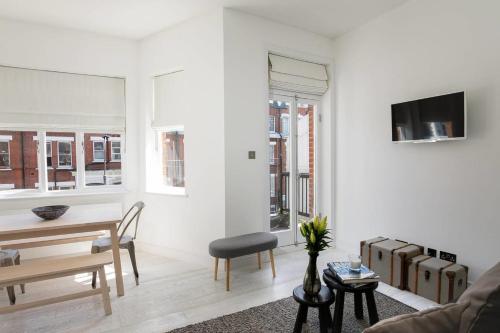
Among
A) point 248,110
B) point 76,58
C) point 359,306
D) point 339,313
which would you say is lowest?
point 359,306

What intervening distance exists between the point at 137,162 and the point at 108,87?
1.10 meters

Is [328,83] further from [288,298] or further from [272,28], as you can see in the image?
[288,298]

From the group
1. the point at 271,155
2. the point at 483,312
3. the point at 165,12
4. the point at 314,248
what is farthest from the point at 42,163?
the point at 483,312

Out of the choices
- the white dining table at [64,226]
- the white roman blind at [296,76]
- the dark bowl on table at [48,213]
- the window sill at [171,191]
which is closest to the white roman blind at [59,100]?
the window sill at [171,191]

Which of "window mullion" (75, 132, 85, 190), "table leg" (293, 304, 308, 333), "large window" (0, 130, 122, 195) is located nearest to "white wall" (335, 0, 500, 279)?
"table leg" (293, 304, 308, 333)

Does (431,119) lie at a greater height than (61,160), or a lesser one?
greater

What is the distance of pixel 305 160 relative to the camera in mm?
4230

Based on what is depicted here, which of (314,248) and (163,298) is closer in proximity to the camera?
(314,248)

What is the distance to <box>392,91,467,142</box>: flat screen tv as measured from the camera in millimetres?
2676

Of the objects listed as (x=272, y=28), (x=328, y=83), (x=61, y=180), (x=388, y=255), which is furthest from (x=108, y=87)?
(x=388, y=255)

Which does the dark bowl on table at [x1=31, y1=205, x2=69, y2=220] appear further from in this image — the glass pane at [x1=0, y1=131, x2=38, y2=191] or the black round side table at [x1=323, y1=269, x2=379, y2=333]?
the black round side table at [x1=323, y1=269, x2=379, y2=333]

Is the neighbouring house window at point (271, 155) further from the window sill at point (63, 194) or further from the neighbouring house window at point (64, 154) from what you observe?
the neighbouring house window at point (64, 154)

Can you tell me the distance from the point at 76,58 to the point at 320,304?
4.09 m

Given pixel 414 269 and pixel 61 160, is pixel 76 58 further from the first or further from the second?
pixel 414 269
